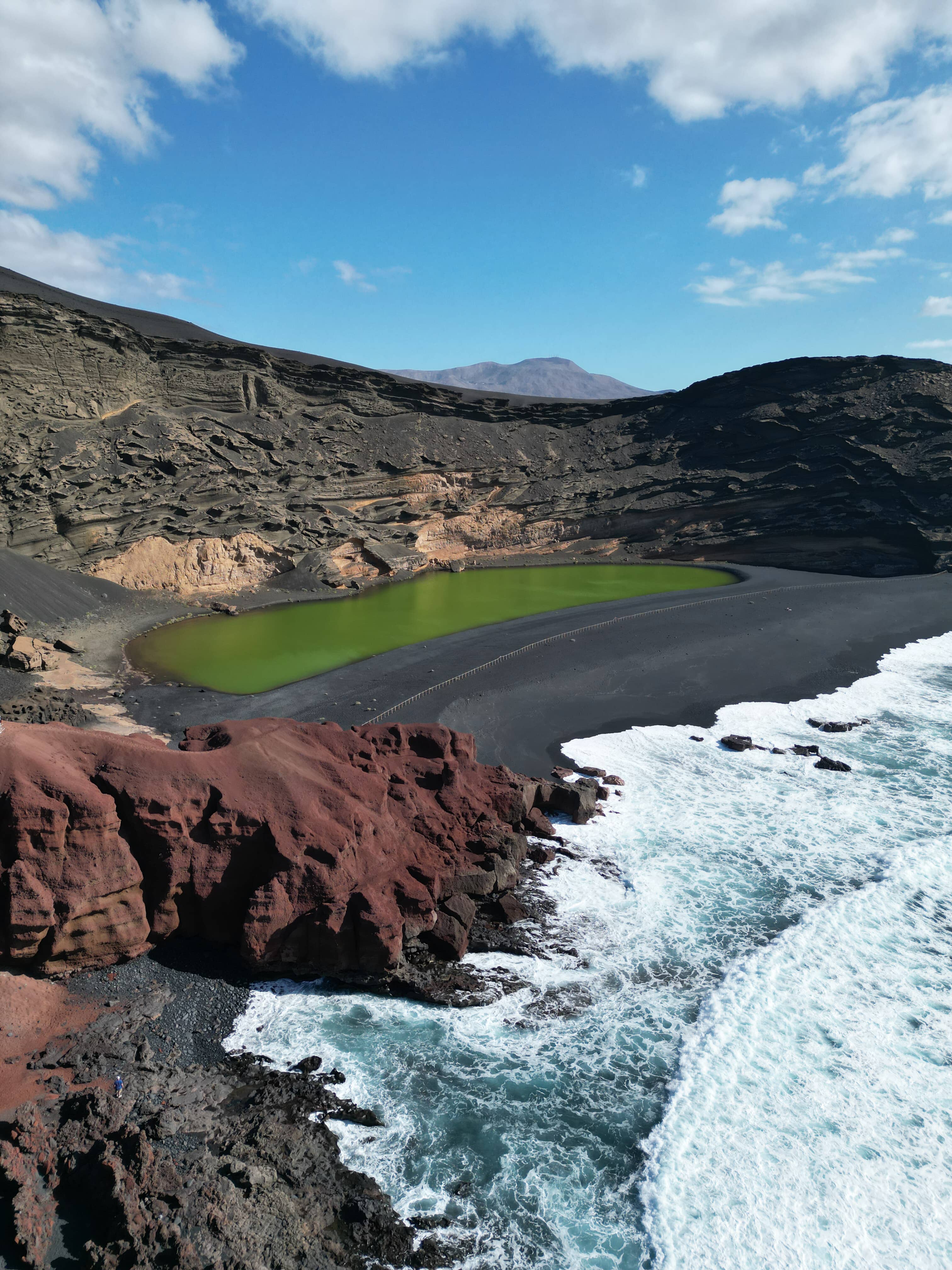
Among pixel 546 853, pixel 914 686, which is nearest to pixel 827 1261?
pixel 546 853

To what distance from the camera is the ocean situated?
773 centimetres

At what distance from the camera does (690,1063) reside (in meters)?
9.73

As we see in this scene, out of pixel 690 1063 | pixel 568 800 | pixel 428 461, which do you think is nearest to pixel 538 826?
pixel 568 800

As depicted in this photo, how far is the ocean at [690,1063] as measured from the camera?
773 centimetres

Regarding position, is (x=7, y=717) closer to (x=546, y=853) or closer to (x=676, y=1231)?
(x=546, y=853)

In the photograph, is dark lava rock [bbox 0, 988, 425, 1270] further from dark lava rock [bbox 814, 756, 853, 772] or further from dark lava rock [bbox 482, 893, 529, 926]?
Answer: dark lava rock [bbox 814, 756, 853, 772]

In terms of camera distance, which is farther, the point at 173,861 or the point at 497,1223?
the point at 173,861

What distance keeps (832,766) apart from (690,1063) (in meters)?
11.4

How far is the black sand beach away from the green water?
6.94ft

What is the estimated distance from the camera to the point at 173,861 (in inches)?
395

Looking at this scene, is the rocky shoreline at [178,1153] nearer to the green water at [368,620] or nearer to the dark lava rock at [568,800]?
the dark lava rock at [568,800]

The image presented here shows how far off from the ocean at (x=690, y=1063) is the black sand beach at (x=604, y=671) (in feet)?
20.9

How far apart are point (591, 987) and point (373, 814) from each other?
14.4 feet

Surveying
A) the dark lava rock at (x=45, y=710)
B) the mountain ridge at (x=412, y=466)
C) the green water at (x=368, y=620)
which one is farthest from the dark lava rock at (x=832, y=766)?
the mountain ridge at (x=412, y=466)
